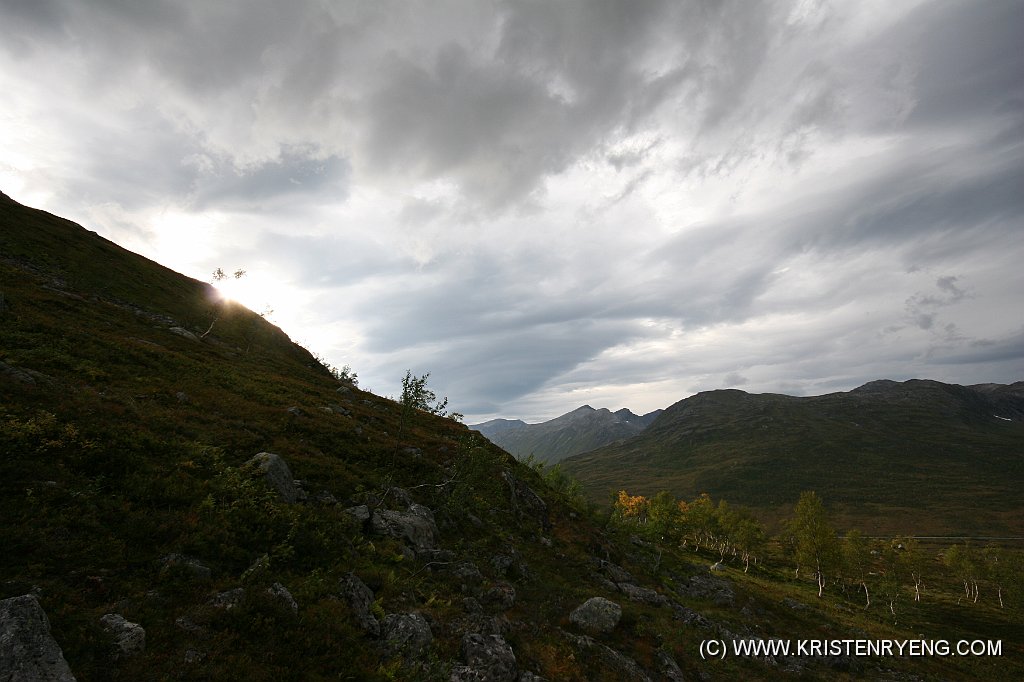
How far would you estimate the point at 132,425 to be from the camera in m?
17.8

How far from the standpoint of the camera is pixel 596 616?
22906mm

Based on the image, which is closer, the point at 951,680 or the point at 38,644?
the point at 38,644

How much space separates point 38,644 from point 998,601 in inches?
6458

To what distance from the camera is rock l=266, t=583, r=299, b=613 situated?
11.9 m

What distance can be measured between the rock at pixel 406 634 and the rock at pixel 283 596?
309cm

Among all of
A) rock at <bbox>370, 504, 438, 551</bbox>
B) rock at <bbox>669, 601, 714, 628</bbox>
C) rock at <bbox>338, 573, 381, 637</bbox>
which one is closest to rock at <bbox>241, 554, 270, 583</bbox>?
rock at <bbox>338, 573, 381, 637</bbox>

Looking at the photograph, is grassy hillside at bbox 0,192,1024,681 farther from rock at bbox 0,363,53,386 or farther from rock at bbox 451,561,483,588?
rock at bbox 0,363,53,386

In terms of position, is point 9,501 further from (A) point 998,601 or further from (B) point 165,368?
(A) point 998,601

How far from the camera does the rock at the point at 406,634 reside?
12.7 metres

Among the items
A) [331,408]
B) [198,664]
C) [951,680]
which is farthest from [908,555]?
[198,664]

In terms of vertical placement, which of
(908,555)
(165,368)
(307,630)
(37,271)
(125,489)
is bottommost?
(908,555)

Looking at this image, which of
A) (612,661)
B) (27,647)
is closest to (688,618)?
(612,661)

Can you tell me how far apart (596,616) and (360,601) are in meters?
15.0

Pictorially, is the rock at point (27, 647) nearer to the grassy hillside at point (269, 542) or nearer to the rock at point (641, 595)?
the grassy hillside at point (269, 542)
